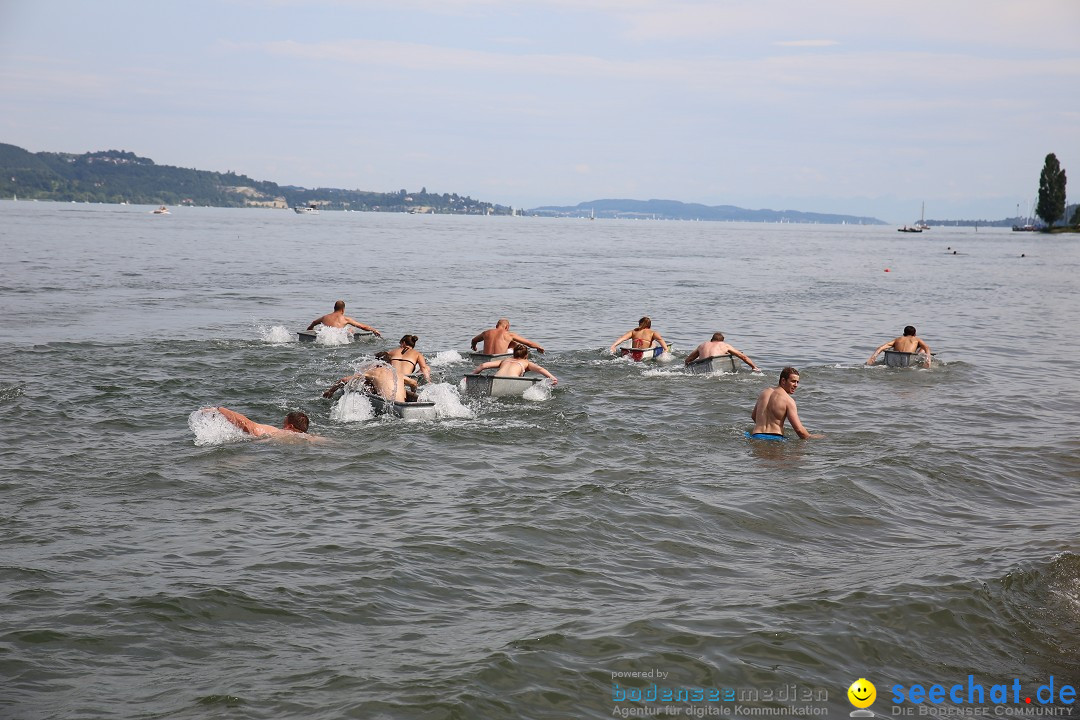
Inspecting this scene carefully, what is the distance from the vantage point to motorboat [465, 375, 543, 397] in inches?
672

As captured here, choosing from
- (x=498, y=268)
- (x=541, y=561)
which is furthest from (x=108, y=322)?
(x=498, y=268)

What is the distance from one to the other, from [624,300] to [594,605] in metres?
32.8

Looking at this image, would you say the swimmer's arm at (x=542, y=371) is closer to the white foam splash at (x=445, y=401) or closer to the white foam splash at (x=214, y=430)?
the white foam splash at (x=445, y=401)

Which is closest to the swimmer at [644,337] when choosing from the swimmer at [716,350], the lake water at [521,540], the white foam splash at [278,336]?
the lake water at [521,540]

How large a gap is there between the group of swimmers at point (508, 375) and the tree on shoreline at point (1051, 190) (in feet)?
456

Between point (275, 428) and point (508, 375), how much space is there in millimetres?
4830

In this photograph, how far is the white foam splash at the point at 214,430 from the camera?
13.6 metres

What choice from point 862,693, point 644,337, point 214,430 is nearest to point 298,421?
point 214,430

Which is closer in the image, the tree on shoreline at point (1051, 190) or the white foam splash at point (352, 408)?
the white foam splash at point (352, 408)

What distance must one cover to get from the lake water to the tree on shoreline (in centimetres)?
13605

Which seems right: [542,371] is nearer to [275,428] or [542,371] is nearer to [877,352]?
[275,428]

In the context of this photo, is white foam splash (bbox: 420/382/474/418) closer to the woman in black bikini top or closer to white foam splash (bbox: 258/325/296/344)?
the woman in black bikini top

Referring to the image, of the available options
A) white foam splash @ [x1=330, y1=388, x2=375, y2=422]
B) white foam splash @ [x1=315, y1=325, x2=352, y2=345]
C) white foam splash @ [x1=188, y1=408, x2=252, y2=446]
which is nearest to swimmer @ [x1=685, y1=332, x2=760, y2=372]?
white foam splash @ [x1=330, y1=388, x2=375, y2=422]

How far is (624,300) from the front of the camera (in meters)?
40.8
